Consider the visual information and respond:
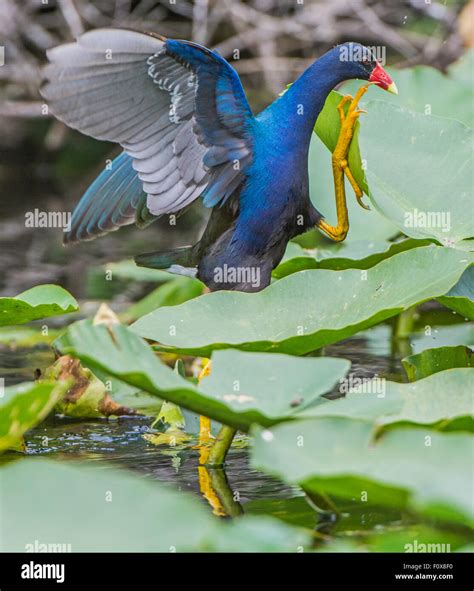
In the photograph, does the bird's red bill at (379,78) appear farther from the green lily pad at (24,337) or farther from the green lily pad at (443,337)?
the green lily pad at (24,337)

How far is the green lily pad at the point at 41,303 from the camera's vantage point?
7.10 feet

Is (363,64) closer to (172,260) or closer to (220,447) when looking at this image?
(172,260)

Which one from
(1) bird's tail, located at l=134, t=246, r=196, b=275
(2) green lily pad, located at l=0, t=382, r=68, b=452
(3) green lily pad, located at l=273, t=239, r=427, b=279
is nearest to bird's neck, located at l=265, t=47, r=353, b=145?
(3) green lily pad, located at l=273, t=239, r=427, b=279

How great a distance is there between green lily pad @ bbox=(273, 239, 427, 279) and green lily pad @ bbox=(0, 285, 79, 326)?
70 centimetres

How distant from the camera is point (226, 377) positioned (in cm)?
165

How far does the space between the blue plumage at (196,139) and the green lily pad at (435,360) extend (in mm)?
511

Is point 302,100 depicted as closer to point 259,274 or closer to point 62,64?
point 259,274

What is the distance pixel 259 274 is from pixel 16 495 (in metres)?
1.43

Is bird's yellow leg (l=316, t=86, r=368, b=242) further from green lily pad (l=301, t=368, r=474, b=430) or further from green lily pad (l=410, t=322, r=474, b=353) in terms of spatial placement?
green lily pad (l=301, t=368, r=474, b=430)

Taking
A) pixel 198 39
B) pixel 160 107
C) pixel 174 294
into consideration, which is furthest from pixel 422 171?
pixel 198 39

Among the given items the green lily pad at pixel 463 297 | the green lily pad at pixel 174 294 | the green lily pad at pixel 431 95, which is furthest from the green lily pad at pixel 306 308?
the green lily pad at pixel 174 294

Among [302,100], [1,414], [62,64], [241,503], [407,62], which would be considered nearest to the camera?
[1,414]
